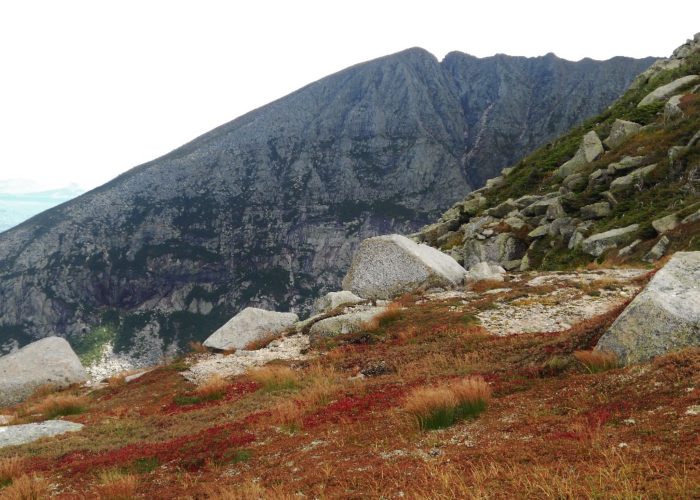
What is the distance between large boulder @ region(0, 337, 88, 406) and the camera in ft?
93.4

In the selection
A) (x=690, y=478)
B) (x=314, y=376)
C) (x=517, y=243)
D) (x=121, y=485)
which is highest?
(x=690, y=478)

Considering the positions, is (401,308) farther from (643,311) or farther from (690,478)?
(690,478)

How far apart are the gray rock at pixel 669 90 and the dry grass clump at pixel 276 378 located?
4927 centimetres

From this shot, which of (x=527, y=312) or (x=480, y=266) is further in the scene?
(x=480, y=266)

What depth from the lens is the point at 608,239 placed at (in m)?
30.5

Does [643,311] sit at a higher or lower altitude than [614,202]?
higher

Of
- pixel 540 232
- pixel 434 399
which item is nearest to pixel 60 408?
pixel 434 399

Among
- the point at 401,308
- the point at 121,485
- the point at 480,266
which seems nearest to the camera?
the point at 121,485

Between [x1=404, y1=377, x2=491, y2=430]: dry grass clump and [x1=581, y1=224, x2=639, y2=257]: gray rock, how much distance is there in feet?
85.4

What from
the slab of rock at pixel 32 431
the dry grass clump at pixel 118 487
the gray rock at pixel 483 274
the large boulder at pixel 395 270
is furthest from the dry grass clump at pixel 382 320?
the dry grass clump at pixel 118 487

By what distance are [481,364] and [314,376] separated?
6116 mm

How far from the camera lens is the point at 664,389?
7.14 meters

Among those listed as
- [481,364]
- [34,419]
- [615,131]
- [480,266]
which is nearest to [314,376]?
[481,364]

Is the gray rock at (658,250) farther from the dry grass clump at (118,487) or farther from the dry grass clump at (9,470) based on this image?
the dry grass clump at (9,470)
